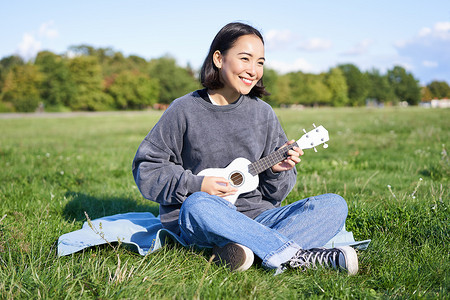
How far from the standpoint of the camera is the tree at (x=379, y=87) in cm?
9460

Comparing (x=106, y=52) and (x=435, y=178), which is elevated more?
(x=106, y=52)

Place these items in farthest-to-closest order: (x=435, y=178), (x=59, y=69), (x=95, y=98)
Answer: (x=95, y=98) < (x=59, y=69) < (x=435, y=178)

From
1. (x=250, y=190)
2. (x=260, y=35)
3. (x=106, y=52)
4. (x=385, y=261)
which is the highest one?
(x=106, y=52)

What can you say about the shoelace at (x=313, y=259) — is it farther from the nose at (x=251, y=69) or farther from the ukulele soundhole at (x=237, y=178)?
the nose at (x=251, y=69)

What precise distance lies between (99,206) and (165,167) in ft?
6.16

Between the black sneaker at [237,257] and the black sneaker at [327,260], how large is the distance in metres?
0.22

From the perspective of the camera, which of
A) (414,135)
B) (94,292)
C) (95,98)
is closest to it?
(94,292)

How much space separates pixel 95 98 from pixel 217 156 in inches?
2403

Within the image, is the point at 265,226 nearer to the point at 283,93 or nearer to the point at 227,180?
the point at 227,180

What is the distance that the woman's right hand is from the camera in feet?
9.53

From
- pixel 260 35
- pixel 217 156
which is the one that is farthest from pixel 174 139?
pixel 260 35

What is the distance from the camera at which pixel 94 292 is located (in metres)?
2.19

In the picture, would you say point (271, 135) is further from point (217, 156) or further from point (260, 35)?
point (260, 35)

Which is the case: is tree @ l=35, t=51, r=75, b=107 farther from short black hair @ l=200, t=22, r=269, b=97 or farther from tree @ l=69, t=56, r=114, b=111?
short black hair @ l=200, t=22, r=269, b=97
